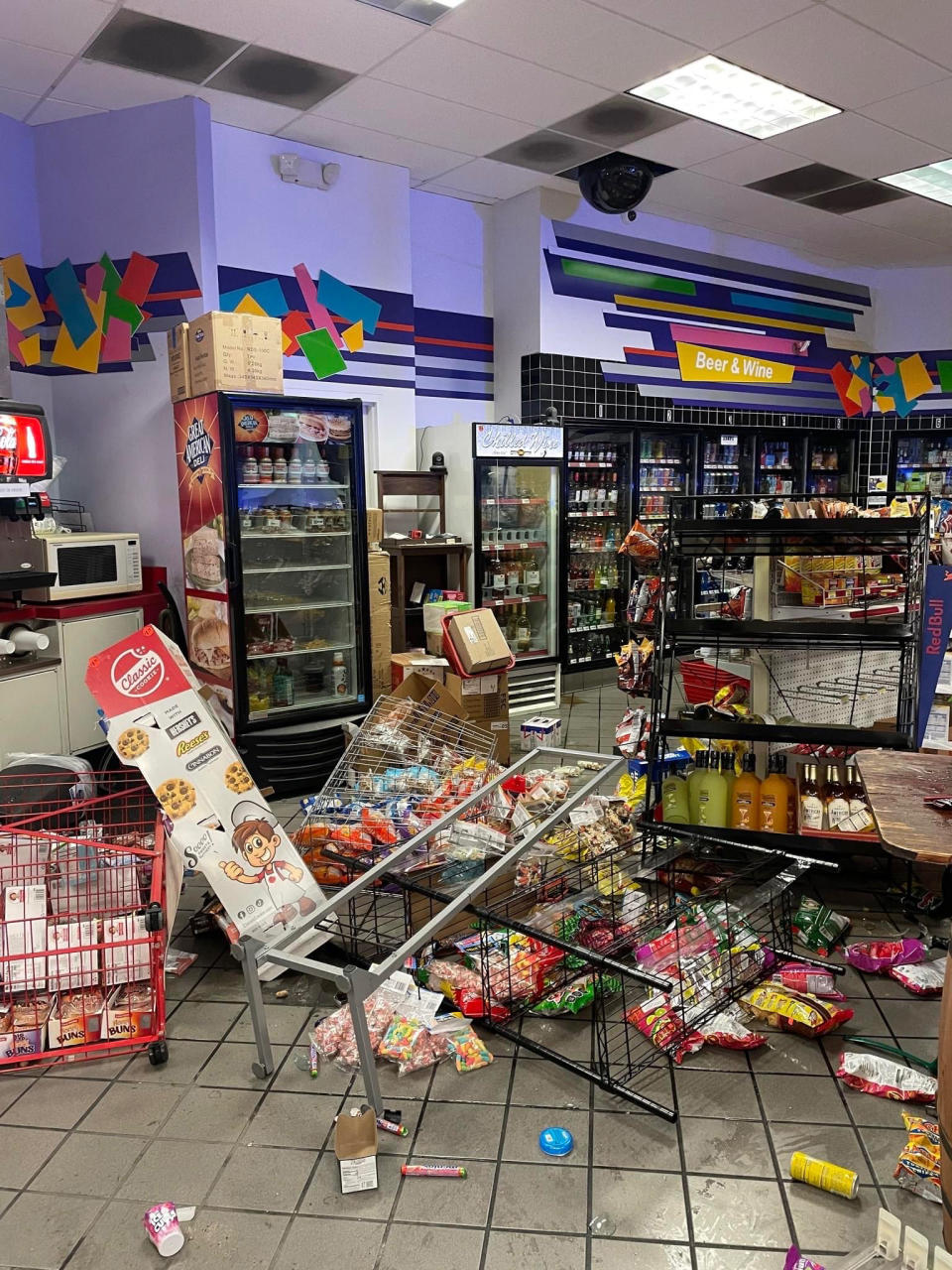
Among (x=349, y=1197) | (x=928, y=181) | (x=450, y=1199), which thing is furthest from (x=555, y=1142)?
(x=928, y=181)

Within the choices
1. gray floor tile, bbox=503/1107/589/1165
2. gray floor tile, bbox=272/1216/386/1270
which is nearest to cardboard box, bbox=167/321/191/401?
gray floor tile, bbox=503/1107/589/1165

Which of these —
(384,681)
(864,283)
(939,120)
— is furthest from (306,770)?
(864,283)

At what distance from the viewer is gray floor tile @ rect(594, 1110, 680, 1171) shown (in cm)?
239

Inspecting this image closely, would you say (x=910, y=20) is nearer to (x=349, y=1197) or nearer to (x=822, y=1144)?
(x=822, y=1144)

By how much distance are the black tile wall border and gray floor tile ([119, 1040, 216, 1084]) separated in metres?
5.48

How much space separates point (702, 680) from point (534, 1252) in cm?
299

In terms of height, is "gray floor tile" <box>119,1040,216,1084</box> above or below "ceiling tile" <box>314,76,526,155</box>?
below

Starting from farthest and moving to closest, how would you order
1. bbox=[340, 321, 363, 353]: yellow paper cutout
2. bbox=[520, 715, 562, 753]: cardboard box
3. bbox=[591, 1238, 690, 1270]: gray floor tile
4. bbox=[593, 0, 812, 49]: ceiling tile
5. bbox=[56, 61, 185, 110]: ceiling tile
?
bbox=[340, 321, 363, 353]: yellow paper cutout → bbox=[520, 715, 562, 753]: cardboard box → bbox=[56, 61, 185, 110]: ceiling tile → bbox=[593, 0, 812, 49]: ceiling tile → bbox=[591, 1238, 690, 1270]: gray floor tile

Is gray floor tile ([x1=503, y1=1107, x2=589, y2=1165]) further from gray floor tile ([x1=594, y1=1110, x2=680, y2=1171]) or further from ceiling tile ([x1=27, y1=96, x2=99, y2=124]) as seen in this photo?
ceiling tile ([x1=27, y1=96, x2=99, y2=124])

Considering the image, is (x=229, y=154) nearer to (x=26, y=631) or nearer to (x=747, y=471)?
(x=26, y=631)

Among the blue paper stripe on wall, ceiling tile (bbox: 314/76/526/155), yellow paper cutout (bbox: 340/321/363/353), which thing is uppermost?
ceiling tile (bbox: 314/76/526/155)

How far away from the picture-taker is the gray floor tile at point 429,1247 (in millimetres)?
2090

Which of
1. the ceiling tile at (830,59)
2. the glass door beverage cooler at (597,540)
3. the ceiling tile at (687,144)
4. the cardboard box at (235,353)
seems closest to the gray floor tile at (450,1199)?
the cardboard box at (235,353)

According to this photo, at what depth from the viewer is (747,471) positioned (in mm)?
9180
